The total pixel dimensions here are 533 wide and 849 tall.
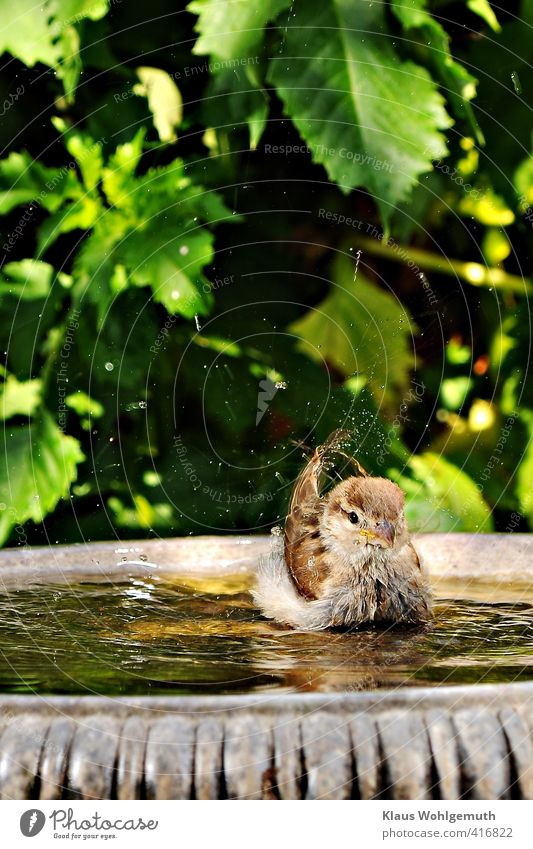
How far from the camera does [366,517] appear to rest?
196 centimetres

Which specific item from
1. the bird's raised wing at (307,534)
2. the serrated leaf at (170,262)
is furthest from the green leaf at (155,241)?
the bird's raised wing at (307,534)

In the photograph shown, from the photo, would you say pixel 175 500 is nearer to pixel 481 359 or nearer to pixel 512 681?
pixel 481 359

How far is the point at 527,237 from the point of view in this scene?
2.92 m

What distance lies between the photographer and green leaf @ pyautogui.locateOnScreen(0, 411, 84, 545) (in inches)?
102

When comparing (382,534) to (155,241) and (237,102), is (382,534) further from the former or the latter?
(237,102)

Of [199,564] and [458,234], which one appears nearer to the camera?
[199,564]

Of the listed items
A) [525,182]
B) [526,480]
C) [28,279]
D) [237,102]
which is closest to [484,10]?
[525,182]

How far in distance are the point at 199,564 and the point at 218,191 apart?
0.94 m

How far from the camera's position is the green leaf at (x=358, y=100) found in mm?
2346

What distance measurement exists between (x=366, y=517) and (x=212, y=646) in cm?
38

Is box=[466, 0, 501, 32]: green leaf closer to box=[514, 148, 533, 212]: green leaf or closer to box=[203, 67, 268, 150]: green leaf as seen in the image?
box=[514, 148, 533, 212]: green leaf

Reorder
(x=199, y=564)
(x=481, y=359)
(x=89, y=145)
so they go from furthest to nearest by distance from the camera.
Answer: (x=481, y=359), (x=89, y=145), (x=199, y=564)

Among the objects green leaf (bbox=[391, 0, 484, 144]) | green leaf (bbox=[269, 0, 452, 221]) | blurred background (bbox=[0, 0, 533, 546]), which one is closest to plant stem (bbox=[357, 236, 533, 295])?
blurred background (bbox=[0, 0, 533, 546])

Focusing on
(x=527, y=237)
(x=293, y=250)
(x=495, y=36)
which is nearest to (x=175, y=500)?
(x=293, y=250)
